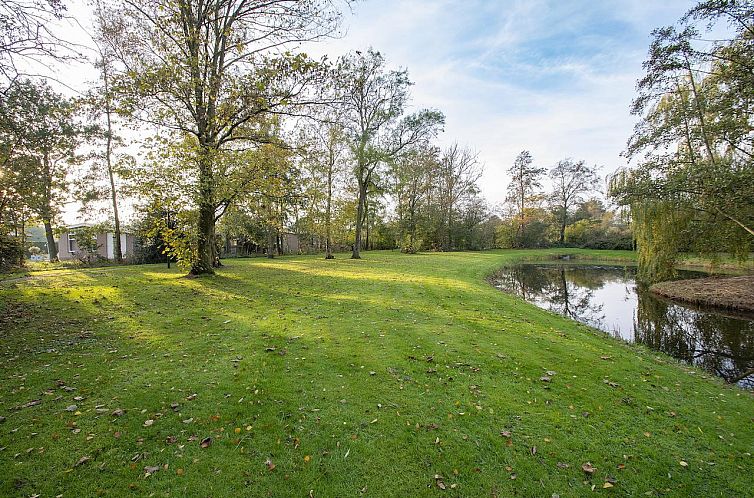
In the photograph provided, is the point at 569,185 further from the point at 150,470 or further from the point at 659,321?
the point at 150,470

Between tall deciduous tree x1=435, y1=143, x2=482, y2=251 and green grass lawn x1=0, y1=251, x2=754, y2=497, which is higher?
tall deciduous tree x1=435, y1=143, x2=482, y2=251

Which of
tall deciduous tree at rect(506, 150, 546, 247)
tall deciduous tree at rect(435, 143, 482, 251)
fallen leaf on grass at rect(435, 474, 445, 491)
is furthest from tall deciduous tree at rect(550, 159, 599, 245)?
fallen leaf on grass at rect(435, 474, 445, 491)

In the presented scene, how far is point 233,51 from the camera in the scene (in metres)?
13.5

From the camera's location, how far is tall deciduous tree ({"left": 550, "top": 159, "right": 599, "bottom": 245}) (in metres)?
55.7

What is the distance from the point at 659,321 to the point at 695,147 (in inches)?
395

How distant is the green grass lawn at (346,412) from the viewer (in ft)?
10.2

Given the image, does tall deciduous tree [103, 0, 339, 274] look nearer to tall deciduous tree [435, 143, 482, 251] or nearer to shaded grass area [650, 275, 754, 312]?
shaded grass area [650, 275, 754, 312]

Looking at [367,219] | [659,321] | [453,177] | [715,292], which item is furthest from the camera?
[453,177]

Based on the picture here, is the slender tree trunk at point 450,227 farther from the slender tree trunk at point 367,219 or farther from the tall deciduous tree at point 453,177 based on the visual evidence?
the slender tree trunk at point 367,219

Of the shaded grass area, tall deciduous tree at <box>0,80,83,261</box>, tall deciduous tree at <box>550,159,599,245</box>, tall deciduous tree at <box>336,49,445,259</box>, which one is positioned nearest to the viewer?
tall deciduous tree at <box>0,80,83,261</box>

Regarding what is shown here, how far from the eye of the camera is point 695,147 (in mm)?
15562

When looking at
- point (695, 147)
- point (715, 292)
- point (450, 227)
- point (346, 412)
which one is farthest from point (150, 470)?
point (450, 227)

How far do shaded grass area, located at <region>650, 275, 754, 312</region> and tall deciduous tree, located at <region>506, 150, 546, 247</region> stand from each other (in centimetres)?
4394

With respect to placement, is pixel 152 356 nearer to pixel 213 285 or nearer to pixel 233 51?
pixel 213 285
